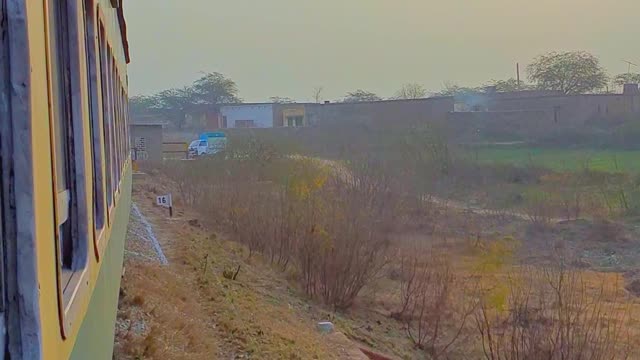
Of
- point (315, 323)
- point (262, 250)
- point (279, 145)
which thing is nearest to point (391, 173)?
point (279, 145)

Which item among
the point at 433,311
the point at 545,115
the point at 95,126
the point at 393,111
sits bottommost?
the point at 433,311

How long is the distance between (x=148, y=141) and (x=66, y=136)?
35.4m

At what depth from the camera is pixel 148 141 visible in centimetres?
3678

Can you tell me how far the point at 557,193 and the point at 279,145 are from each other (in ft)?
36.8

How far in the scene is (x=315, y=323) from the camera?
44.7ft

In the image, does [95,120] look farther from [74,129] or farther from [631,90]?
[631,90]

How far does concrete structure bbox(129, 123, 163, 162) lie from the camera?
3564 centimetres

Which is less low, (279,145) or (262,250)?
(279,145)

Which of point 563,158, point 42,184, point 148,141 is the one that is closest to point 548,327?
point 42,184

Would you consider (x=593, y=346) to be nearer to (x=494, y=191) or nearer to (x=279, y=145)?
(x=279, y=145)

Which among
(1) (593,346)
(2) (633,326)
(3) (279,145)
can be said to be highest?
(3) (279,145)

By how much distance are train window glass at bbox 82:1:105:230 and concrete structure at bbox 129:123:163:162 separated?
3293cm

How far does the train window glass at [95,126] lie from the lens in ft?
8.57

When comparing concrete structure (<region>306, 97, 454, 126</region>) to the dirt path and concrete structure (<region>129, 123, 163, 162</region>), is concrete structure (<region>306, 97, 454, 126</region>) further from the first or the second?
the dirt path
